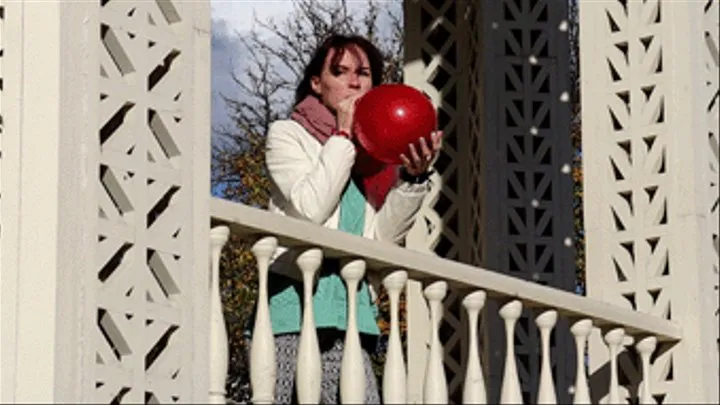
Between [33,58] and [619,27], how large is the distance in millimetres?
3086

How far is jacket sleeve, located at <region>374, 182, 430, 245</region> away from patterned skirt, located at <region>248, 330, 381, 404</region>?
703 mm

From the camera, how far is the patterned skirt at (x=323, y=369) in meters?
11.3

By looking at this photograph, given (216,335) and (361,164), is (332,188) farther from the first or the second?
(216,335)

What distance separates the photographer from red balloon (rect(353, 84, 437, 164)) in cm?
1184

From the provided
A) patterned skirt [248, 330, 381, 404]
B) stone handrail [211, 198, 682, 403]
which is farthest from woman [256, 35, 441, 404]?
stone handrail [211, 198, 682, 403]

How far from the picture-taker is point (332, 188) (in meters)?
11.6

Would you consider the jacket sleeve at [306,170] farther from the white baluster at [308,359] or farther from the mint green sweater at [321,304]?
the white baluster at [308,359]

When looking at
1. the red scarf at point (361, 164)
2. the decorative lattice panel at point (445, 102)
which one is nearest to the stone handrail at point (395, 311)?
the red scarf at point (361, 164)

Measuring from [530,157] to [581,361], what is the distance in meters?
3.51

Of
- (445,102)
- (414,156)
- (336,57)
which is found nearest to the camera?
(414,156)

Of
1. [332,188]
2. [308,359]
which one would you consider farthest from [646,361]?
[308,359]

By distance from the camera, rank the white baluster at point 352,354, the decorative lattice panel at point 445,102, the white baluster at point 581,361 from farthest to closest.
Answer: the decorative lattice panel at point 445,102 < the white baluster at point 581,361 < the white baluster at point 352,354

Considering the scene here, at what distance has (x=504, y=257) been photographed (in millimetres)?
14656

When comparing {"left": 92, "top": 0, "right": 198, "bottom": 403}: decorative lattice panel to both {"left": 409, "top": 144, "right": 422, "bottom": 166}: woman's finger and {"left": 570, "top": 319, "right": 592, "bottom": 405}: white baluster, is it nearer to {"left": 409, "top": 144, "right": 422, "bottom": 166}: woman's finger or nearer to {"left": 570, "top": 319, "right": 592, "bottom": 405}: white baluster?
{"left": 409, "top": 144, "right": 422, "bottom": 166}: woman's finger
